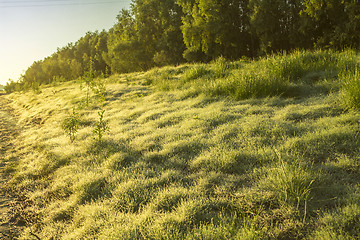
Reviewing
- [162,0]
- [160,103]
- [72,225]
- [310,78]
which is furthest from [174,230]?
[162,0]

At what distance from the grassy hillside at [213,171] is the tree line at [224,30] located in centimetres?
776

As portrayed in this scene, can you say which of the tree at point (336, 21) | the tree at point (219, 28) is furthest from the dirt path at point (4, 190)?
the tree at point (219, 28)

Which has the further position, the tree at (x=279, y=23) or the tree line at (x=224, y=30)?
the tree at (x=279, y=23)

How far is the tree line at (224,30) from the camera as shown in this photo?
20578 millimetres

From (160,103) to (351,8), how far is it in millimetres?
19805

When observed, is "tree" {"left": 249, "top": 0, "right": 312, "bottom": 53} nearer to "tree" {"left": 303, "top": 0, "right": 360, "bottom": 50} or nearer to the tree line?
the tree line

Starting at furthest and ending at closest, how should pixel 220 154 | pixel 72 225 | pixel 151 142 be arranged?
pixel 151 142, pixel 220 154, pixel 72 225

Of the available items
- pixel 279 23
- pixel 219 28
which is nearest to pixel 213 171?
pixel 219 28

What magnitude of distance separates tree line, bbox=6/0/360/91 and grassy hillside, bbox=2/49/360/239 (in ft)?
25.5

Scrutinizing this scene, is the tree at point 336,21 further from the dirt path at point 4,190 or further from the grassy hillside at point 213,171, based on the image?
the dirt path at point 4,190

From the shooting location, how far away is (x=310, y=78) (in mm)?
7895

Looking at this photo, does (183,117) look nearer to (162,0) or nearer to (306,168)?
(306,168)

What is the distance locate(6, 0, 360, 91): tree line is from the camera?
20578mm

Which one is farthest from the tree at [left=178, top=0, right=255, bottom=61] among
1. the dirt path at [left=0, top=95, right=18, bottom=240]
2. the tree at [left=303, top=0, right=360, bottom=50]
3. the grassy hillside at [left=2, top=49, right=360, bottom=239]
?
the dirt path at [left=0, top=95, right=18, bottom=240]
